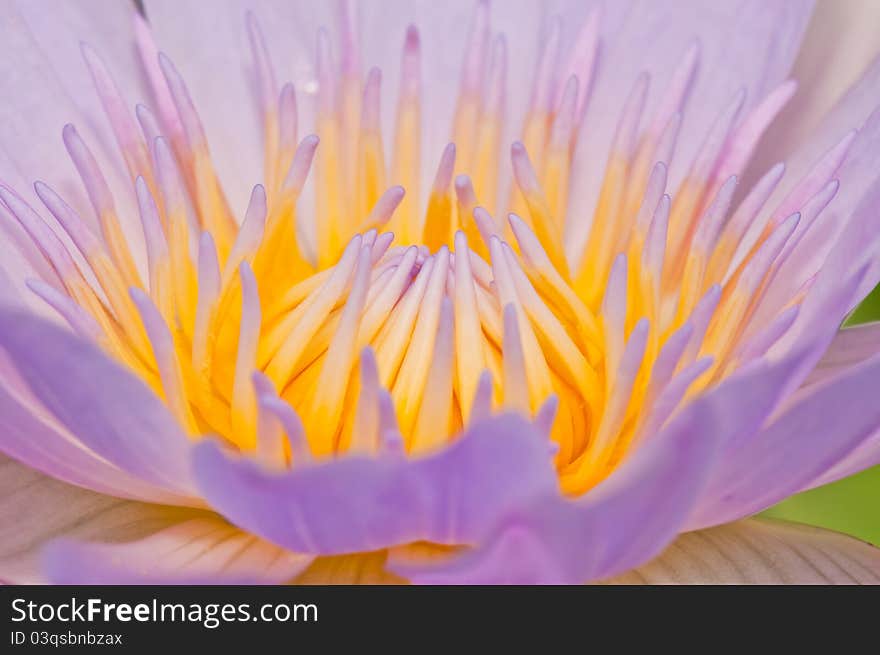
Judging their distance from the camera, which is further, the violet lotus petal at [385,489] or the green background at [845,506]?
the green background at [845,506]

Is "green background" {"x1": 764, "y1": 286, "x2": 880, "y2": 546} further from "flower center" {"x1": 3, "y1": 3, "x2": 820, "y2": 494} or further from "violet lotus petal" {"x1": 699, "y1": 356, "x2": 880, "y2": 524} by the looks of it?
"violet lotus petal" {"x1": 699, "y1": 356, "x2": 880, "y2": 524}

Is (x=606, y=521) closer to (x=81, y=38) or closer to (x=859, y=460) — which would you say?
(x=859, y=460)

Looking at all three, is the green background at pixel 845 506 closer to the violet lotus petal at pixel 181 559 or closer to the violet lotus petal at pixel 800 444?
the violet lotus petal at pixel 800 444

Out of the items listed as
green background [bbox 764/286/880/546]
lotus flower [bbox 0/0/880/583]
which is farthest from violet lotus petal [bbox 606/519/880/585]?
green background [bbox 764/286/880/546]

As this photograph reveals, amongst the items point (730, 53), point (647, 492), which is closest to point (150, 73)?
point (730, 53)

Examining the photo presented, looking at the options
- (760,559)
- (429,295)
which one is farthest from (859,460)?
(429,295)

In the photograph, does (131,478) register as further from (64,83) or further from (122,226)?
(64,83)

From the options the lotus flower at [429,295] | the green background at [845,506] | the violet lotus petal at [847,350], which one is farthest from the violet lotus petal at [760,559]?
the green background at [845,506]
